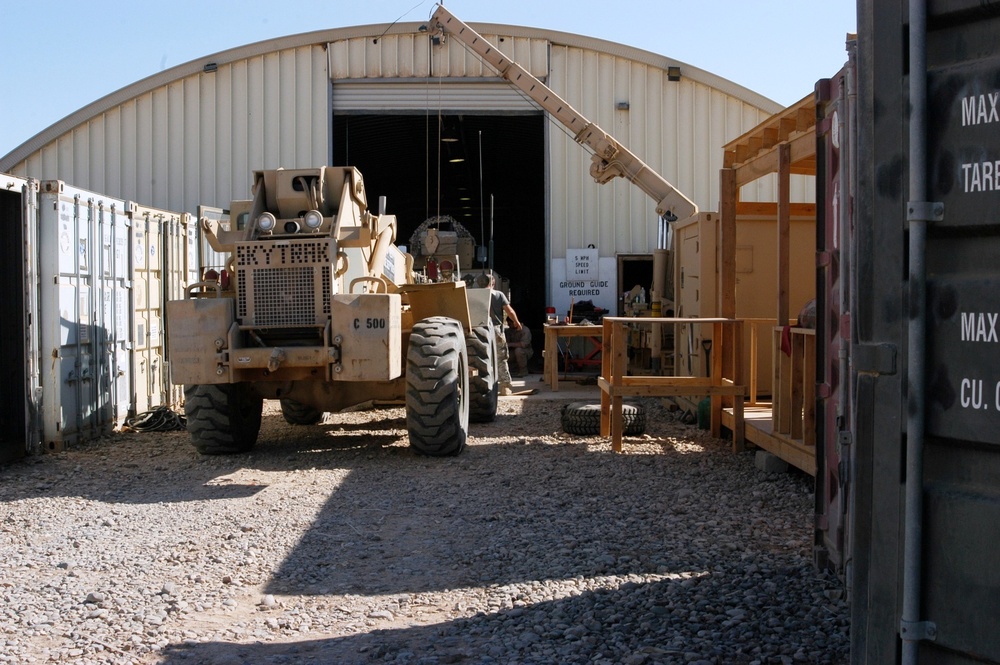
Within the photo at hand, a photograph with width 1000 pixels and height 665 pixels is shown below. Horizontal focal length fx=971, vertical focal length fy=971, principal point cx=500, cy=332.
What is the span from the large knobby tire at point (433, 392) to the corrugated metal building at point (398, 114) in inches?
425

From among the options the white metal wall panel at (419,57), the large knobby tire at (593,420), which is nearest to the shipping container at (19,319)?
the large knobby tire at (593,420)

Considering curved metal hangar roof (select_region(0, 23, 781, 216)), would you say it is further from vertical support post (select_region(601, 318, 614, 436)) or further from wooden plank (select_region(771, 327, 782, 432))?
wooden plank (select_region(771, 327, 782, 432))

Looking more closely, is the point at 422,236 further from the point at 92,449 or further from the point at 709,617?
the point at 709,617

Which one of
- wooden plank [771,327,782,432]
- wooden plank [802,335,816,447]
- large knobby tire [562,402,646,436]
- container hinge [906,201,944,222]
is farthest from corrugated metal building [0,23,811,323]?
container hinge [906,201,944,222]

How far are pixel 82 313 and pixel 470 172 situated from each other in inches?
823

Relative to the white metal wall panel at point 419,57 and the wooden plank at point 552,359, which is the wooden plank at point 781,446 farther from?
the white metal wall panel at point 419,57

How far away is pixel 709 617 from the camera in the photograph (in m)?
4.32

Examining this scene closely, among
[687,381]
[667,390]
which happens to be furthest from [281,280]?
[687,381]

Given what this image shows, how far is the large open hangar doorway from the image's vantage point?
22.5m

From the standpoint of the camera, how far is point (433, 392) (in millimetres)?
8234

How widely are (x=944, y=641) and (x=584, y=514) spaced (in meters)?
4.12

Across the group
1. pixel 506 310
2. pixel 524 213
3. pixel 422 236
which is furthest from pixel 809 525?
pixel 524 213

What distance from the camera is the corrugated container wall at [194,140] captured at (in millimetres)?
19047

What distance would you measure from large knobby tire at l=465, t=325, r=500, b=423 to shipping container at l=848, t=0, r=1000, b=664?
8117 mm
